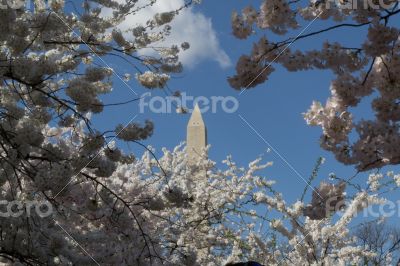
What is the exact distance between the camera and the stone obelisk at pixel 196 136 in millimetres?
13375

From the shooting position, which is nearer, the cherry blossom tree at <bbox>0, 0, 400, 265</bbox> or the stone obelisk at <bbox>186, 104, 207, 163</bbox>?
the cherry blossom tree at <bbox>0, 0, 400, 265</bbox>

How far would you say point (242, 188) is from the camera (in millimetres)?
12727

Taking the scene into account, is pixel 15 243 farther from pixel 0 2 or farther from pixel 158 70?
pixel 158 70

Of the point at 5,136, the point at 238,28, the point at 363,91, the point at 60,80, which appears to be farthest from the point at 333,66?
the point at 60,80

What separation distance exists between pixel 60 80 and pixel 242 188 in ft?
20.3

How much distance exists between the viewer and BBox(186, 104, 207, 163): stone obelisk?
13.4m
